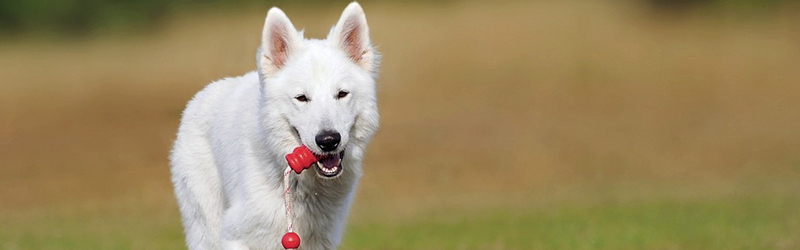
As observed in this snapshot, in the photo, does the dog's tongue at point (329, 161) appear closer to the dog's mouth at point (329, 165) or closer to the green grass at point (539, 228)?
the dog's mouth at point (329, 165)

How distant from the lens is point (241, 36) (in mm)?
32156

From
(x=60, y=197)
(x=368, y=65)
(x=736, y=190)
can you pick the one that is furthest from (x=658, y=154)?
(x=368, y=65)

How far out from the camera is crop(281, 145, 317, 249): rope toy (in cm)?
647

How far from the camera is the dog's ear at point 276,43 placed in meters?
6.64

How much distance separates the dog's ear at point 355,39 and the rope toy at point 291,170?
26.9 inches

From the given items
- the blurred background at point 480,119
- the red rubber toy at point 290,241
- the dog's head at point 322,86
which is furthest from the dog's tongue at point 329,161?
the blurred background at point 480,119

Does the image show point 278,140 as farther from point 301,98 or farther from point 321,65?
point 321,65

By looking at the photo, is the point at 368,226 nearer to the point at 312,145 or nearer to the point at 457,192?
the point at 457,192

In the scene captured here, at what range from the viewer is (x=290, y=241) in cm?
668

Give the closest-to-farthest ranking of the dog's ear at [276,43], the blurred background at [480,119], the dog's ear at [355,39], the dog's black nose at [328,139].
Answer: the dog's black nose at [328,139] → the dog's ear at [276,43] → the dog's ear at [355,39] → the blurred background at [480,119]

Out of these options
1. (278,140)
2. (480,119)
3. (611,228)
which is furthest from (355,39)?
(480,119)

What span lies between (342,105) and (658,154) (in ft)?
62.6

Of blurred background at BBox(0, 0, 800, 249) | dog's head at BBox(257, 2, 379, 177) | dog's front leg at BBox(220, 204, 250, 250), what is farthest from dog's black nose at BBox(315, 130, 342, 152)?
blurred background at BBox(0, 0, 800, 249)

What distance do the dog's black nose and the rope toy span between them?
0.83ft
